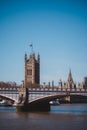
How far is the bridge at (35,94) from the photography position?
48844mm

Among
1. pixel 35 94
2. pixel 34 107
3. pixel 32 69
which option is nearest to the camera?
pixel 35 94

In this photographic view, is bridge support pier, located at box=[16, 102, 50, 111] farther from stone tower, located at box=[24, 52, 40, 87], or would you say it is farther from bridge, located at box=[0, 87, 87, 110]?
stone tower, located at box=[24, 52, 40, 87]

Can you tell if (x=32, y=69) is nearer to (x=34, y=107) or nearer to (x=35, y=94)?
(x=34, y=107)

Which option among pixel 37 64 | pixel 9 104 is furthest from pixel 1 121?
pixel 37 64

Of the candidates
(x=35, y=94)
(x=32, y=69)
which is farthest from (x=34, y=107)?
(x=32, y=69)

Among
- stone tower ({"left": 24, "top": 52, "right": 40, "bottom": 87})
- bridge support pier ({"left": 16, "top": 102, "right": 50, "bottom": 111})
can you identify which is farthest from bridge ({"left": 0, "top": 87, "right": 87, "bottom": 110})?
stone tower ({"left": 24, "top": 52, "right": 40, "bottom": 87})

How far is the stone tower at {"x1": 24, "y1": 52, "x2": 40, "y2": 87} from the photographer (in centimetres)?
10053

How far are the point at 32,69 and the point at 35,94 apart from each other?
1981 inches

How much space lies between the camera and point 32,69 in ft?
332

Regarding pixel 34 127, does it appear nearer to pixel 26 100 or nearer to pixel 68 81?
pixel 26 100

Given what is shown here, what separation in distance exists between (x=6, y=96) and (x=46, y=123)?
1985 cm

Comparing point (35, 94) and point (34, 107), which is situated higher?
point (35, 94)

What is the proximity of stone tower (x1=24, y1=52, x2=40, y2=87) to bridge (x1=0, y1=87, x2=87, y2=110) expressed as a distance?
46.7 metres

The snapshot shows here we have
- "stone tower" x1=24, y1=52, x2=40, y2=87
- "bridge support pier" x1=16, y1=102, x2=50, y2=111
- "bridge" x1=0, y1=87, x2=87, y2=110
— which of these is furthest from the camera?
"stone tower" x1=24, y1=52, x2=40, y2=87
